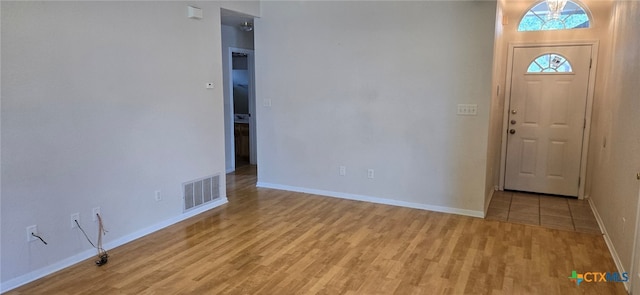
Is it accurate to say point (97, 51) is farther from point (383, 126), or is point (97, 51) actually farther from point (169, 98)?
point (383, 126)

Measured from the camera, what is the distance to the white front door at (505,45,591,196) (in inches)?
198

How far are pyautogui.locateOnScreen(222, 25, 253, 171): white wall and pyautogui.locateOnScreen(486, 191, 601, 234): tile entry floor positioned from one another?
404cm

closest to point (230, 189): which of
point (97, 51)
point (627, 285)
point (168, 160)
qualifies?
point (168, 160)

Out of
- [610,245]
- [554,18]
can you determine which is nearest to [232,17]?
[554,18]

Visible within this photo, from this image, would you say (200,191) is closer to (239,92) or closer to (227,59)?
(227,59)

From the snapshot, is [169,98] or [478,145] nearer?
[169,98]

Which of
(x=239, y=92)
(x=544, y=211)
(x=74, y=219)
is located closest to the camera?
(x=74, y=219)

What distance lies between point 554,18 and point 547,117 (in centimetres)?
125

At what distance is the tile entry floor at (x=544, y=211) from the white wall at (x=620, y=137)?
0.19m

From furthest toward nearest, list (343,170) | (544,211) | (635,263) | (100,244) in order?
(343,170), (544,211), (100,244), (635,263)

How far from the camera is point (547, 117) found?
5.24m

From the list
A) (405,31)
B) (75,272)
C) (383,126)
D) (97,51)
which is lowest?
(75,272)

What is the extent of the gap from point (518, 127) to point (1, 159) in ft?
18.2

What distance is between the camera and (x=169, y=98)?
3.97m
